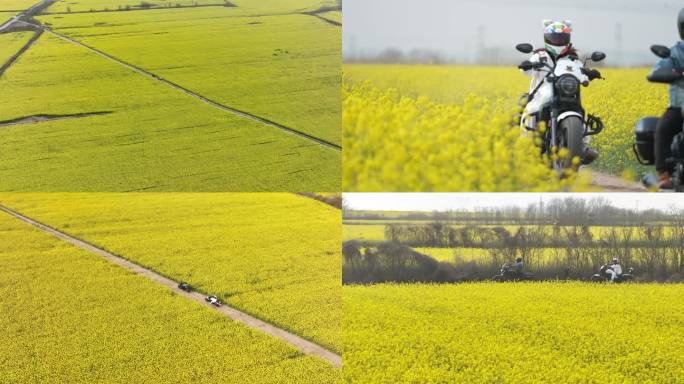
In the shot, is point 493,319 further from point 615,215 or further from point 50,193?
point 50,193

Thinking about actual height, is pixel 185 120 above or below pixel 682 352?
above

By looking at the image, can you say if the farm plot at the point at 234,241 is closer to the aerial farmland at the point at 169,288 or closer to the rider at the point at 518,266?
the aerial farmland at the point at 169,288

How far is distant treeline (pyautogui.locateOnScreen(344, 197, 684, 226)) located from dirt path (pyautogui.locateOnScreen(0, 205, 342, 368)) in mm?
1191

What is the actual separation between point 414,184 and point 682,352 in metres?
2.61

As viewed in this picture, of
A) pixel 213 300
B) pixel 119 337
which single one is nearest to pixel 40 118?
pixel 119 337

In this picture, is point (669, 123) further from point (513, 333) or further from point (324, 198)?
point (324, 198)

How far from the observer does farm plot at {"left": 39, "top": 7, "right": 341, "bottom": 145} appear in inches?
299

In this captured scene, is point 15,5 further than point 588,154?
Yes

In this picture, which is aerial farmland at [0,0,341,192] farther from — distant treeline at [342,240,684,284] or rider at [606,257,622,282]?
rider at [606,257,622,282]

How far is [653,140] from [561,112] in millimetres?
768

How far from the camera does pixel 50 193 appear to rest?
24.5ft

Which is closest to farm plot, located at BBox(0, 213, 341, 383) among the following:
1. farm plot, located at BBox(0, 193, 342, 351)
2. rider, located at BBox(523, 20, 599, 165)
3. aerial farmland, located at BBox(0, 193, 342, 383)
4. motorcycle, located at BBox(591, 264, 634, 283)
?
aerial farmland, located at BBox(0, 193, 342, 383)

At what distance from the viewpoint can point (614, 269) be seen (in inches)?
247

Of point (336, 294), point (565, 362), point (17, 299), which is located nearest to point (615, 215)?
point (565, 362)
